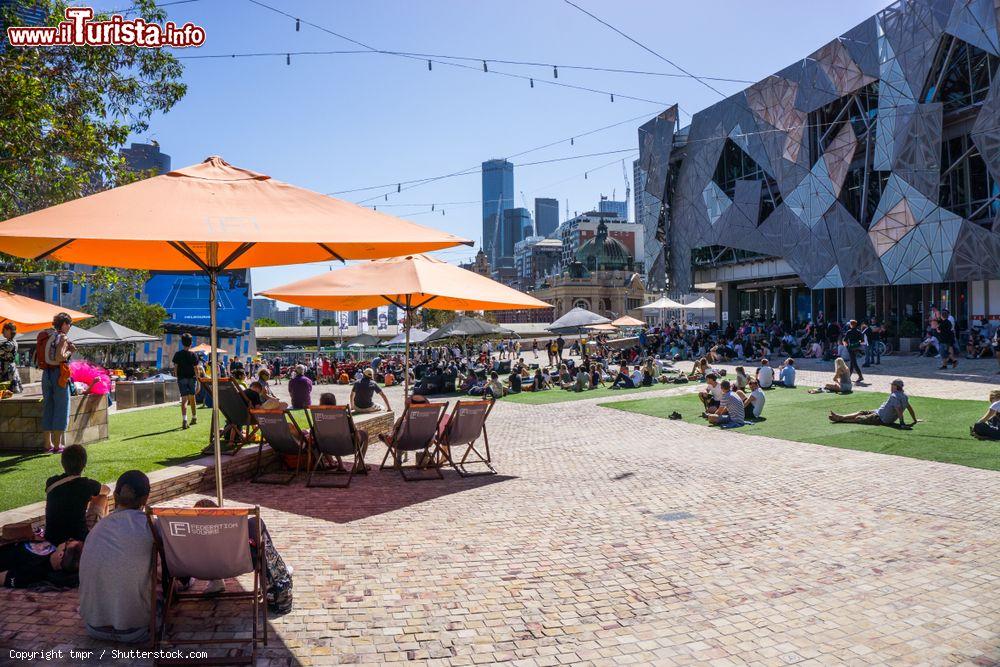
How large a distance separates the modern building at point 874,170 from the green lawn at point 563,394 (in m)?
15.3

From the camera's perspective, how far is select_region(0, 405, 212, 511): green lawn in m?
6.46

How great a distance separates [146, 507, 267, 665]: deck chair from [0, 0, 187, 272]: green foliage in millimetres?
7439

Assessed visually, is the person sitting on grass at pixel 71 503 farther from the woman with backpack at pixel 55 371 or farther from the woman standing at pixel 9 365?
the woman standing at pixel 9 365

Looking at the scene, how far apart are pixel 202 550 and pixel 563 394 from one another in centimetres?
1670

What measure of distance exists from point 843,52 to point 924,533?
3158 centimetres

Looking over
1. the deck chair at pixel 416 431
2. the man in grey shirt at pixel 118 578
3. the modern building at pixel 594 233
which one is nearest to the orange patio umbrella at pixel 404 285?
the deck chair at pixel 416 431

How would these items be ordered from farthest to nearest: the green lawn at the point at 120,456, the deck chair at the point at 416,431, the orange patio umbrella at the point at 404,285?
the orange patio umbrella at the point at 404,285 < the deck chair at the point at 416,431 < the green lawn at the point at 120,456

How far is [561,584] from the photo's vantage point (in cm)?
492

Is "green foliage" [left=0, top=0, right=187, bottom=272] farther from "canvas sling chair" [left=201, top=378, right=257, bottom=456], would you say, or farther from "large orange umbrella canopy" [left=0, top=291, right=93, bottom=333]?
"canvas sling chair" [left=201, top=378, right=257, bottom=456]

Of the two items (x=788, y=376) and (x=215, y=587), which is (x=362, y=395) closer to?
(x=215, y=587)

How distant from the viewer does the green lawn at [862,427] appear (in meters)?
9.38

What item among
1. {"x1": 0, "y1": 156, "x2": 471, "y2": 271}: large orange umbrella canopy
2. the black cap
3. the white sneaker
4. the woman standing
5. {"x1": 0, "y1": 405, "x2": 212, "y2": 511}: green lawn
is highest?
{"x1": 0, "y1": 156, "x2": 471, "y2": 271}: large orange umbrella canopy

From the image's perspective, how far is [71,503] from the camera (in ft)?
15.3

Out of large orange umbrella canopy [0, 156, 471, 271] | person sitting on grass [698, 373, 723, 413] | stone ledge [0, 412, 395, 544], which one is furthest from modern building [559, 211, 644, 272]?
large orange umbrella canopy [0, 156, 471, 271]
